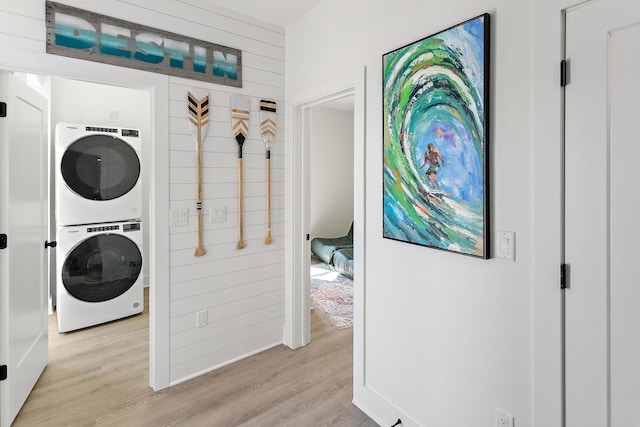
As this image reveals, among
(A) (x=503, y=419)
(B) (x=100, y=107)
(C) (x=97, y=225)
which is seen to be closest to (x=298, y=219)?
(A) (x=503, y=419)

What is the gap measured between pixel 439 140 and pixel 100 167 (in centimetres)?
321

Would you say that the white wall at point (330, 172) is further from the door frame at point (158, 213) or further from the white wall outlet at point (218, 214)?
the door frame at point (158, 213)

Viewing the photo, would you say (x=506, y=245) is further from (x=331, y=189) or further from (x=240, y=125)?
(x=331, y=189)

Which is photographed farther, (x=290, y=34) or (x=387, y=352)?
(x=290, y=34)

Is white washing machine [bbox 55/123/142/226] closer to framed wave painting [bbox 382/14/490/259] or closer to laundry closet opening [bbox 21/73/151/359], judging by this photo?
laundry closet opening [bbox 21/73/151/359]

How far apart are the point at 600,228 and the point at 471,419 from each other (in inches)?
40.6

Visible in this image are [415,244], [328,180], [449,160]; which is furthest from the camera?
[328,180]

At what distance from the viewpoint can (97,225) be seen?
10.7 feet

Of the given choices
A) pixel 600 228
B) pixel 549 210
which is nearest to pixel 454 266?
pixel 549 210

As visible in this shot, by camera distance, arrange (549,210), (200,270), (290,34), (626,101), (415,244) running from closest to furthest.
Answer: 1. (626,101)
2. (549,210)
3. (415,244)
4. (200,270)
5. (290,34)

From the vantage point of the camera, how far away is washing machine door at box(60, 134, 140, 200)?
314 centimetres

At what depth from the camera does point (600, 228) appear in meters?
1.16

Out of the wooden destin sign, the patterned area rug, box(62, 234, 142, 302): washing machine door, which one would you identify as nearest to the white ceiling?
the wooden destin sign

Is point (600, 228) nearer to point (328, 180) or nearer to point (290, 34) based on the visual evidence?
point (290, 34)
